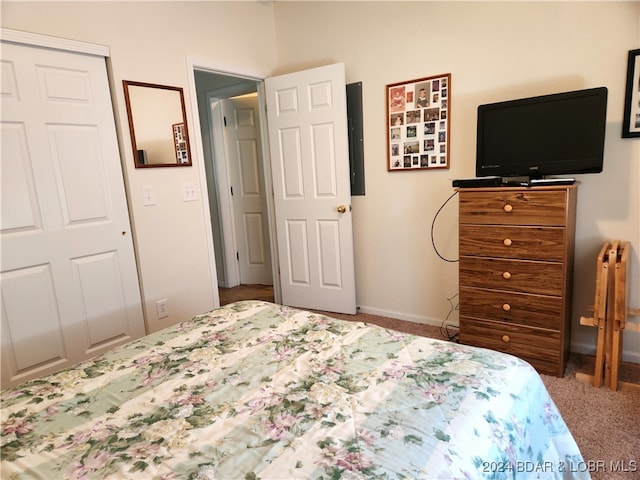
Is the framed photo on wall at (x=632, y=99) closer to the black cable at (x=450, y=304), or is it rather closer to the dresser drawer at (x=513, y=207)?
the dresser drawer at (x=513, y=207)

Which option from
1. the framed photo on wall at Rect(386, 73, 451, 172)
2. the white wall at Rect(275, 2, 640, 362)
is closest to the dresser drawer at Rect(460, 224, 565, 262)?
the white wall at Rect(275, 2, 640, 362)

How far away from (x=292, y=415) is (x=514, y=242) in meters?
1.73

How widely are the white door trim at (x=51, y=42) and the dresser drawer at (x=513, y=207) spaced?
232 centimetres

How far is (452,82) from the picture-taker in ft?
8.80

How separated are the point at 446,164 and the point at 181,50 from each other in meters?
2.04

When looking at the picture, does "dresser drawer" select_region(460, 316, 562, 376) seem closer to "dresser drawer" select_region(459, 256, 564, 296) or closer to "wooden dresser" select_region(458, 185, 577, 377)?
"wooden dresser" select_region(458, 185, 577, 377)

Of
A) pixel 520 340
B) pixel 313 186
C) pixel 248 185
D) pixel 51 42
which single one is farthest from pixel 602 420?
pixel 248 185

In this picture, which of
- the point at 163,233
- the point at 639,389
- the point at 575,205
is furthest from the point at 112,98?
the point at 639,389

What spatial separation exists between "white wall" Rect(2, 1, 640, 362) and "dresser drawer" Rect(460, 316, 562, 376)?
1.50 ft

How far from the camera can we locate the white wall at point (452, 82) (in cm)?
222

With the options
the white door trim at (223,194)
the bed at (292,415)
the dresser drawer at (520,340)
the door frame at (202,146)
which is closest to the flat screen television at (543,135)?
the dresser drawer at (520,340)

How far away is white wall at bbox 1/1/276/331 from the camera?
225 cm

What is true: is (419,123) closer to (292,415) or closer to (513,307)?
(513,307)

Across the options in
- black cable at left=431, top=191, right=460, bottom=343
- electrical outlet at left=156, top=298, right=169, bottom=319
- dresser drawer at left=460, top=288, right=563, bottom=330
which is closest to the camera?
dresser drawer at left=460, top=288, right=563, bottom=330
